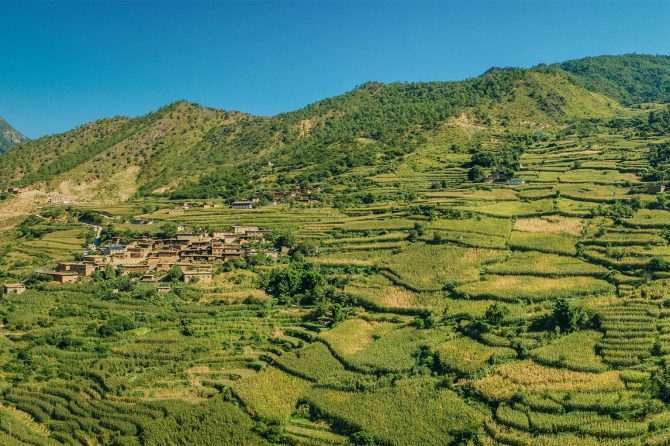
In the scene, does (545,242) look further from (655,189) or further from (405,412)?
(405,412)

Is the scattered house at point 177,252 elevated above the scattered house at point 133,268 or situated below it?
above

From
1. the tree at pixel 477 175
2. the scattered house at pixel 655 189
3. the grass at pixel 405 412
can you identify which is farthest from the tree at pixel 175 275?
the scattered house at pixel 655 189

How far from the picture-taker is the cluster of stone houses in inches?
2083

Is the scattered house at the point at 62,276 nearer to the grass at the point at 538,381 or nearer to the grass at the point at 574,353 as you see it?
the grass at the point at 538,381

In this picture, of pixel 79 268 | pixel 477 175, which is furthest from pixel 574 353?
pixel 79 268

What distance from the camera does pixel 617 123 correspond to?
95188mm

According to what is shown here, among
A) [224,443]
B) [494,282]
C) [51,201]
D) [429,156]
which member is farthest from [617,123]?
[51,201]

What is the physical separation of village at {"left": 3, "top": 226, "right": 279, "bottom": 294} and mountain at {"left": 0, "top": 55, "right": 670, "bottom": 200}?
23.7 m

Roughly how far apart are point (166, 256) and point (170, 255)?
1.36 ft

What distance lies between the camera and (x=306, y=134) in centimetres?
12731

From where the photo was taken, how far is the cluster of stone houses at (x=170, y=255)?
5291 cm

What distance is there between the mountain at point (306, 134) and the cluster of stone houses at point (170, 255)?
23.7m

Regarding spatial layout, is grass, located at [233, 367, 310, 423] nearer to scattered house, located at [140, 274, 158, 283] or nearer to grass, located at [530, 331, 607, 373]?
grass, located at [530, 331, 607, 373]

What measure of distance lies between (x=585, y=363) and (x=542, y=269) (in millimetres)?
12124
